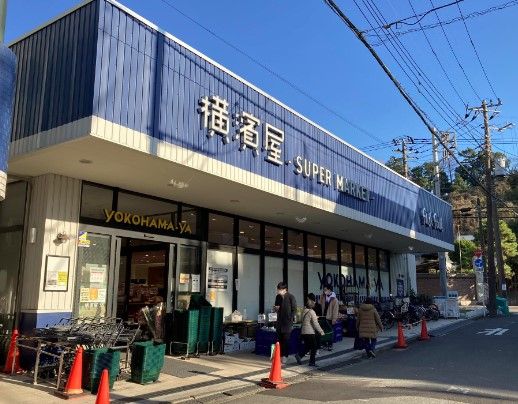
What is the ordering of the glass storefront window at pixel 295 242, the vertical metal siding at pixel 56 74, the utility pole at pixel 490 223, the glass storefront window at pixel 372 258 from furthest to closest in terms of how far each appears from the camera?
the utility pole at pixel 490 223 → the glass storefront window at pixel 372 258 → the glass storefront window at pixel 295 242 → the vertical metal siding at pixel 56 74

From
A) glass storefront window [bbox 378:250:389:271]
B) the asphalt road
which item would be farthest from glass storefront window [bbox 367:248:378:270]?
the asphalt road

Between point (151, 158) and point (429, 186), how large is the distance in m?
61.4

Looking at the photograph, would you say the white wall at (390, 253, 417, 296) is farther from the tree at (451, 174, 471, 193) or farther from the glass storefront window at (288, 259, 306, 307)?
the tree at (451, 174, 471, 193)

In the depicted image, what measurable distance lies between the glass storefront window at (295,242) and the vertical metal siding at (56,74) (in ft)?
32.7

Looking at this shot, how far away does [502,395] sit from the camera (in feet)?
25.9

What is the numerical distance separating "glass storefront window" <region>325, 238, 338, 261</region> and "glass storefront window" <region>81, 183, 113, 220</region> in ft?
33.8

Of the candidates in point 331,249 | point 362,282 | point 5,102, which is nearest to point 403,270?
point 362,282

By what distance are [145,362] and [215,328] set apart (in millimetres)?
3433

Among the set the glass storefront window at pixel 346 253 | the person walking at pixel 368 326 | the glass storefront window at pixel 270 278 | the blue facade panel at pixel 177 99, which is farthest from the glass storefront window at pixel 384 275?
the person walking at pixel 368 326

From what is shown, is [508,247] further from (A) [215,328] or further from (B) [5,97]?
(B) [5,97]

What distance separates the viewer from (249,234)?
50.8ft

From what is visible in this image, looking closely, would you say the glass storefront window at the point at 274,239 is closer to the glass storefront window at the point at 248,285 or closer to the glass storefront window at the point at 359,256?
the glass storefront window at the point at 248,285

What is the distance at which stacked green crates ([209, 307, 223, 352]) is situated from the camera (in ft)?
38.6

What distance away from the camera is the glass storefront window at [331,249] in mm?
19641
